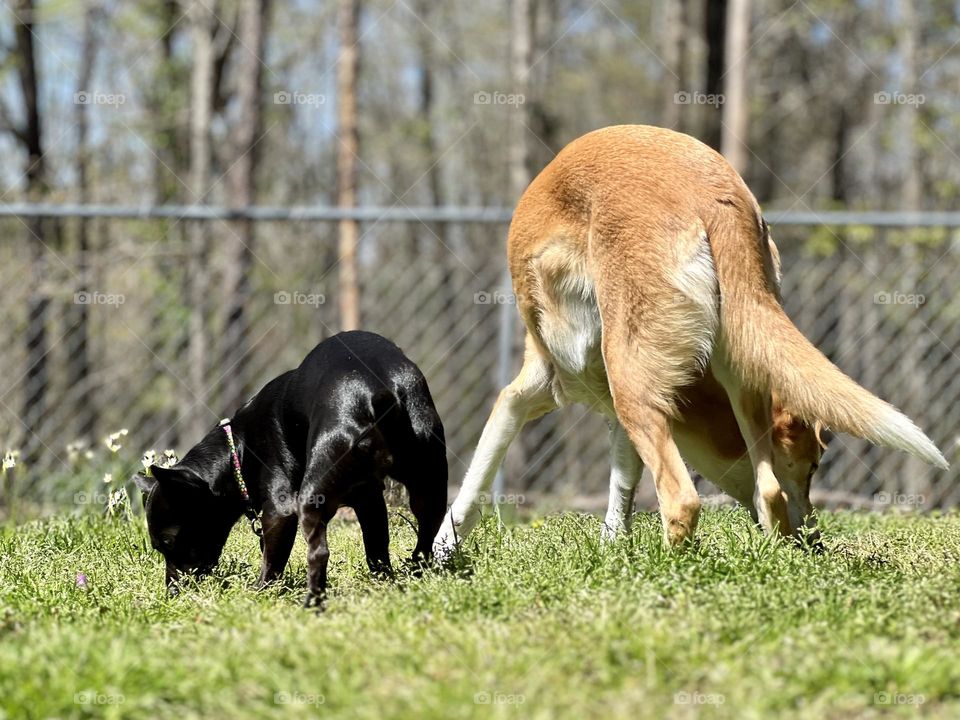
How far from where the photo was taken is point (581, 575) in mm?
3809

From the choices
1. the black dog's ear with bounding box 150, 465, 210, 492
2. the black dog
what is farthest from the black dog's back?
the black dog's ear with bounding box 150, 465, 210, 492

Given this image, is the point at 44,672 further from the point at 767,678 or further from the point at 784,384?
the point at 784,384

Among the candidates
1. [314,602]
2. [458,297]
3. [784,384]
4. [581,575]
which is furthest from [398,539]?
[458,297]

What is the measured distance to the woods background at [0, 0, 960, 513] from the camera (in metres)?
8.38

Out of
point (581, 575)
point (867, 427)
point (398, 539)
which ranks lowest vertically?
point (398, 539)

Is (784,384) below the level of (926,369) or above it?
above

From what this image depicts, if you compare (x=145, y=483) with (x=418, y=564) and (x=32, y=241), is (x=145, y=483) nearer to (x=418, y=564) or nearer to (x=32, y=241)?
(x=418, y=564)

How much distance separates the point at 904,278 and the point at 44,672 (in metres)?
6.71
